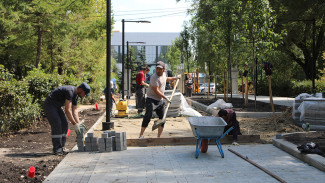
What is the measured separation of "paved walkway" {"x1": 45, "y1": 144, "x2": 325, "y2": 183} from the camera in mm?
5500

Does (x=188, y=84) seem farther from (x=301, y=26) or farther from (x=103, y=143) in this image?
(x=103, y=143)

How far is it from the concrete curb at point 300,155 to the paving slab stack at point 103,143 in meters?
3.30

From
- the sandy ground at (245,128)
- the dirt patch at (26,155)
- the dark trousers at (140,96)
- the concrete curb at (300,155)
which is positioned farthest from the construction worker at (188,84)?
the concrete curb at (300,155)

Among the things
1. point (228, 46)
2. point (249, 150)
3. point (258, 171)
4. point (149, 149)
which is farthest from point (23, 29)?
point (258, 171)

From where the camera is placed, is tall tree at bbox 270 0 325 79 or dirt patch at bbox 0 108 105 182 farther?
tall tree at bbox 270 0 325 79

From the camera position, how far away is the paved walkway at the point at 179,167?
18.0 feet

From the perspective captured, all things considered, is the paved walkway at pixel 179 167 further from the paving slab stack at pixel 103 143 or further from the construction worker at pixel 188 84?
the construction worker at pixel 188 84

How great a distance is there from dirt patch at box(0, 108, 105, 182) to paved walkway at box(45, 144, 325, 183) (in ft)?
1.04

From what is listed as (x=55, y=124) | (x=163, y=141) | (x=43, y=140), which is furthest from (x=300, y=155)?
(x=43, y=140)

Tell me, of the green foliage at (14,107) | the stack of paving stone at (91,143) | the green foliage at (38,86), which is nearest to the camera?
the stack of paving stone at (91,143)

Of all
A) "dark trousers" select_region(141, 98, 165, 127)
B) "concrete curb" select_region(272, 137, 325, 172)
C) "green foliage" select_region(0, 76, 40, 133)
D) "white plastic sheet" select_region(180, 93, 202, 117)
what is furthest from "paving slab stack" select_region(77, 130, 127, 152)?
"white plastic sheet" select_region(180, 93, 202, 117)

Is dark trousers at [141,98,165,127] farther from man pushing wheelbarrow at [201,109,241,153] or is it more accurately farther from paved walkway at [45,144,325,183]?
man pushing wheelbarrow at [201,109,241,153]

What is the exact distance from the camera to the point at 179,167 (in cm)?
616

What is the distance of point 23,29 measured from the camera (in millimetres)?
17344
